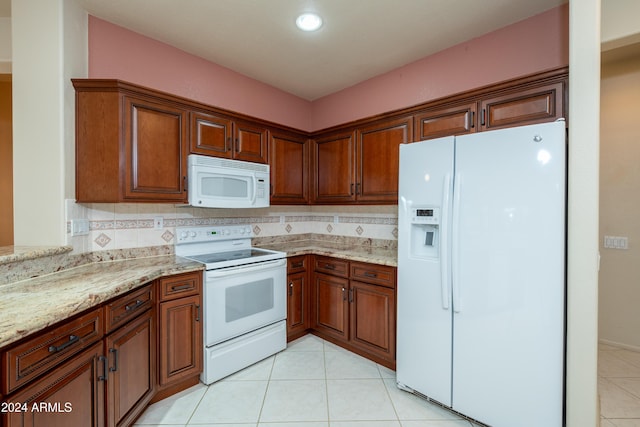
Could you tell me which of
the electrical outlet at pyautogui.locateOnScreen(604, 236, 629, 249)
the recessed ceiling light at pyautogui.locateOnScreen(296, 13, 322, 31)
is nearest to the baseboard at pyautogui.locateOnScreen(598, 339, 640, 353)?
the electrical outlet at pyautogui.locateOnScreen(604, 236, 629, 249)

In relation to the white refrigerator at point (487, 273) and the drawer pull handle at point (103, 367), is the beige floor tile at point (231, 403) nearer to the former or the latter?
the drawer pull handle at point (103, 367)

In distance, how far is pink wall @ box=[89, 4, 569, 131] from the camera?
205 centimetres

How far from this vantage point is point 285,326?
8.74 ft

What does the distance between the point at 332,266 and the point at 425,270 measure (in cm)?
99

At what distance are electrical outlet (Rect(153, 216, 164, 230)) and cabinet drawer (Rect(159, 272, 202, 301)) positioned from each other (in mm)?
658

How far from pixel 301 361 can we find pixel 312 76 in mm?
2789

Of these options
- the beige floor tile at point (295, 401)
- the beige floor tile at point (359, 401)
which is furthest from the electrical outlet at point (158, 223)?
the beige floor tile at point (359, 401)

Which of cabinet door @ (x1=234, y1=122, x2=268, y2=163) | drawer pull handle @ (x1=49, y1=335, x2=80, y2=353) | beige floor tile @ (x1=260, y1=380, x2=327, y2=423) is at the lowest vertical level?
beige floor tile @ (x1=260, y1=380, x2=327, y2=423)

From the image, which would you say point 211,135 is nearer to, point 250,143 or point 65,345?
point 250,143

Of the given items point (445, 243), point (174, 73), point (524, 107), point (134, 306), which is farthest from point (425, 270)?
point (174, 73)

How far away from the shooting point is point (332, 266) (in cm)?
272

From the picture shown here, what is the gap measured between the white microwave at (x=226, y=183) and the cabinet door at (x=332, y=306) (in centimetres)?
97

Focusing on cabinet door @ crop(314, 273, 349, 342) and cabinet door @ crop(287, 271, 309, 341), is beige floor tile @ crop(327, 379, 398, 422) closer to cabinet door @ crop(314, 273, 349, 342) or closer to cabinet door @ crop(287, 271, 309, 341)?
cabinet door @ crop(314, 273, 349, 342)

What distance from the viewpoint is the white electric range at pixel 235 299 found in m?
2.14
